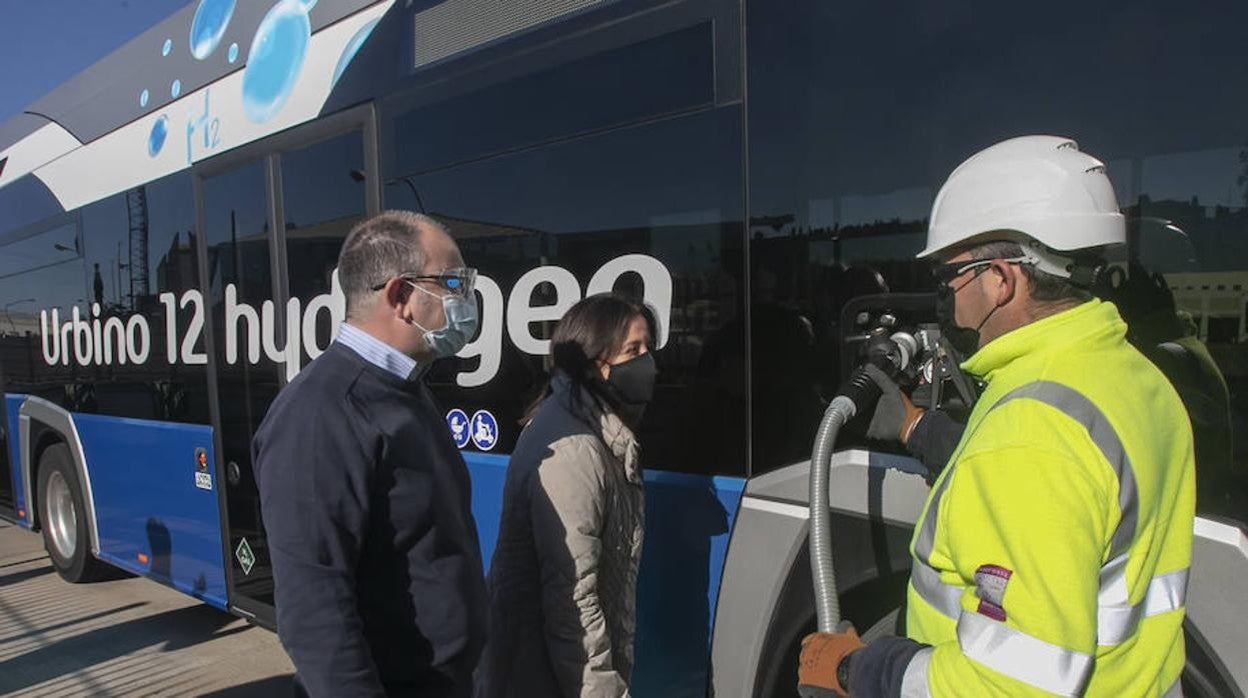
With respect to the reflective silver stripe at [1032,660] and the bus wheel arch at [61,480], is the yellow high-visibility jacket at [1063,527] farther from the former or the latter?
the bus wheel arch at [61,480]

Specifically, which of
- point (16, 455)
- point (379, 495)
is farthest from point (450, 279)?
point (16, 455)

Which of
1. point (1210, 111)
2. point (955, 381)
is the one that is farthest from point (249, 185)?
point (1210, 111)

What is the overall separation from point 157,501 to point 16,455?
281cm

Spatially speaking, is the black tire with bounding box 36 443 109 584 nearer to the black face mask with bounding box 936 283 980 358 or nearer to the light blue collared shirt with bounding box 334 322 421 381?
the light blue collared shirt with bounding box 334 322 421 381

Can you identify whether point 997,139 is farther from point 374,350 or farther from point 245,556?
point 245,556

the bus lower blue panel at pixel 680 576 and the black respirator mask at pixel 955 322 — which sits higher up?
the black respirator mask at pixel 955 322

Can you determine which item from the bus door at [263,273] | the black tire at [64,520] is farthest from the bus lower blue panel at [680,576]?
the black tire at [64,520]

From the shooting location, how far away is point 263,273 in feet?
12.5

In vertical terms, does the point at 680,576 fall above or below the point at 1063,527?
below

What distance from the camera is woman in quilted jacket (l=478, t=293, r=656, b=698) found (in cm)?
189

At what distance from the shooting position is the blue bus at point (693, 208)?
1675 millimetres

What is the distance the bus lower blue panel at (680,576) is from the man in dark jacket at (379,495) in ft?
3.05

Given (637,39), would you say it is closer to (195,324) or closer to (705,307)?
(705,307)

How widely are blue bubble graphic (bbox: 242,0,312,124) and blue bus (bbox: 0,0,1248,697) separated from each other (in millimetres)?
17
